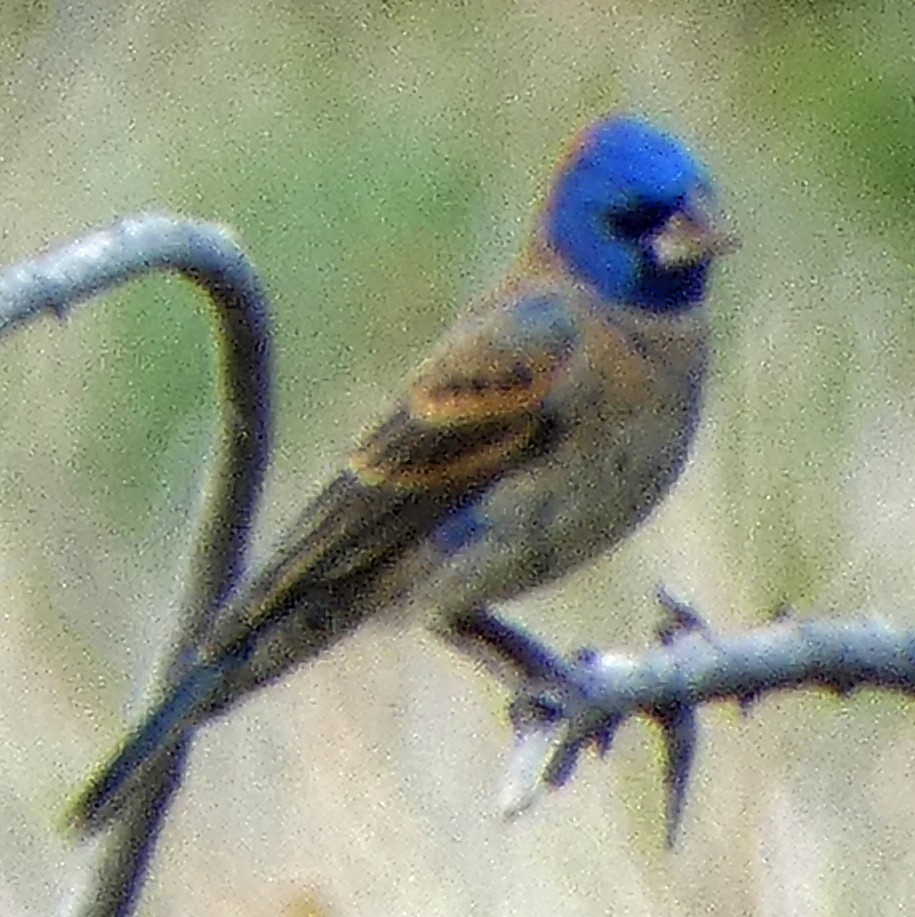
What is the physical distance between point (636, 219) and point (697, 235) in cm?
5

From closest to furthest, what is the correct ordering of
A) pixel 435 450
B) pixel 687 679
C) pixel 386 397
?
pixel 687 679 < pixel 435 450 < pixel 386 397

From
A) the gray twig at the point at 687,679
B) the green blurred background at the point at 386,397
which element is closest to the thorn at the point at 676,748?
the gray twig at the point at 687,679

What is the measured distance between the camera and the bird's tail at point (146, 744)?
2.12 feet

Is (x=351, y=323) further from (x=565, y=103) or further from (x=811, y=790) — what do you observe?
(x=811, y=790)

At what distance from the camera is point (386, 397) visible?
103cm

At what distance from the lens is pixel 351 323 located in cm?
120

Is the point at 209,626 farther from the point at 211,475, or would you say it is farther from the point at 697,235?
the point at 697,235

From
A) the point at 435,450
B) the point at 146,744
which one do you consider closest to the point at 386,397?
the point at 435,450

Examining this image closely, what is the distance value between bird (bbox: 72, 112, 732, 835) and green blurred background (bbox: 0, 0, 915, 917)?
0.25 meters

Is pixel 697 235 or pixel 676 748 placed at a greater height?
pixel 697 235

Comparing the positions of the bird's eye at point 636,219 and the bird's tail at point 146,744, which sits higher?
the bird's eye at point 636,219

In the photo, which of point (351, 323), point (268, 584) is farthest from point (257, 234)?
point (268, 584)

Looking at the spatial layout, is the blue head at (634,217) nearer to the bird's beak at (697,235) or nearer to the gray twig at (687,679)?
the bird's beak at (697,235)

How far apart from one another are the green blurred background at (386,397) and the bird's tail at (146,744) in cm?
29
